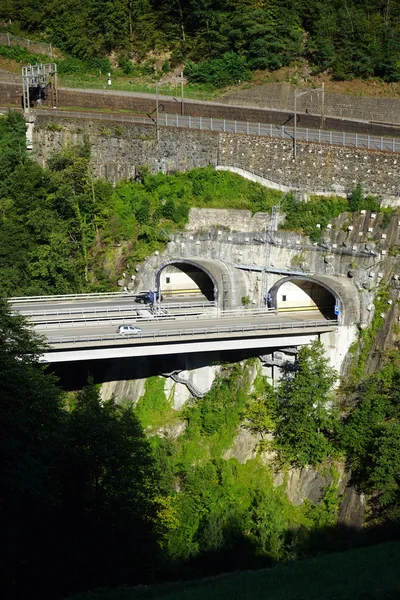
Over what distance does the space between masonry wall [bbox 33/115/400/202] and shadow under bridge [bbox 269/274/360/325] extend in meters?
5.04

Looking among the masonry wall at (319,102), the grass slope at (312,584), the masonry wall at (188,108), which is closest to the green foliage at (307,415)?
the grass slope at (312,584)

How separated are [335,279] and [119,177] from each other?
551 inches

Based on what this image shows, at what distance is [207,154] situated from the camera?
45.5 metres

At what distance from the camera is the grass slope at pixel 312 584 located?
1973cm

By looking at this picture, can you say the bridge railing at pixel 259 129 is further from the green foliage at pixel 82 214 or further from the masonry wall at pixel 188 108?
the green foliage at pixel 82 214

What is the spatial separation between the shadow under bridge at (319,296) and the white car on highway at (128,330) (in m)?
6.16

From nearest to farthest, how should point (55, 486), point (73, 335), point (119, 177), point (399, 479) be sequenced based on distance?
point (55, 486) → point (399, 479) → point (73, 335) → point (119, 177)

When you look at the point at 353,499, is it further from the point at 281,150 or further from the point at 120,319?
the point at 281,150

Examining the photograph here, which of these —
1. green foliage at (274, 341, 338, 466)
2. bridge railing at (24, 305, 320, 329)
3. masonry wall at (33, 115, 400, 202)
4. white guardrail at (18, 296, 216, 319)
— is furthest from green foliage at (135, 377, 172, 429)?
masonry wall at (33, 115, 400, 202)

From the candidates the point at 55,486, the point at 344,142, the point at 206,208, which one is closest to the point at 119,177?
the point at 206,208

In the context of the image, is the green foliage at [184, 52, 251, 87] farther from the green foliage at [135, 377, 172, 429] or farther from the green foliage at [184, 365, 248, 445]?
the green foliage at [184, 365, 248, 445]

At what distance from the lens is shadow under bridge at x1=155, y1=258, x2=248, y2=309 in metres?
38.4

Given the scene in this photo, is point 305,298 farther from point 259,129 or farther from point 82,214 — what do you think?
point 82,214

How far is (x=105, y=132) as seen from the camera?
4669 cm
